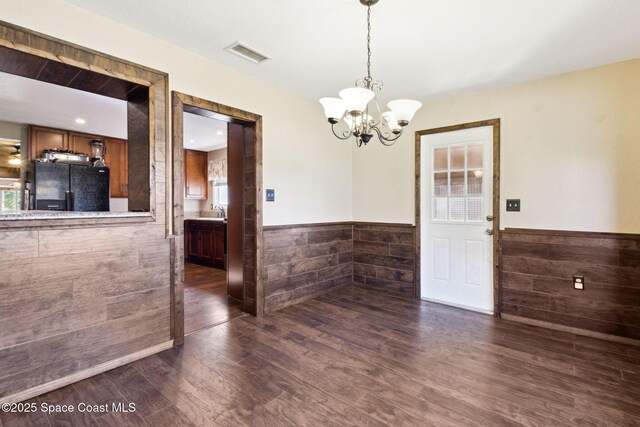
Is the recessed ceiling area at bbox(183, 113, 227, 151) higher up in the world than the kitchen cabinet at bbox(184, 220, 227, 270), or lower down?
higher up

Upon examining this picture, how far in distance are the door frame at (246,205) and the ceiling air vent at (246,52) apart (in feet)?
1.58

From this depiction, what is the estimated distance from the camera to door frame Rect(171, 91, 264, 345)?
8.30 feet

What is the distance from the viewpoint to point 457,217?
3.59m

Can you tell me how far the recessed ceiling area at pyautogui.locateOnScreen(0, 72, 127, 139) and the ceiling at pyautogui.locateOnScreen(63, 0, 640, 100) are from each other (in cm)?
180

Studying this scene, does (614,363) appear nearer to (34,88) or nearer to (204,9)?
(204,9)

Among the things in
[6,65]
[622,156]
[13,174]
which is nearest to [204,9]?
[6,65]

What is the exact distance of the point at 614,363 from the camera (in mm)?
2283

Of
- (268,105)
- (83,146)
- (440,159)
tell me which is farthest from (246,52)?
(83,146)

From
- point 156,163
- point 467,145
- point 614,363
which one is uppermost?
point 467,145

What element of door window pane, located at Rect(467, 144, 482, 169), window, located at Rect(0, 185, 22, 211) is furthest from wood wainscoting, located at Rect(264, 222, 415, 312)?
window, located at Rect(0, 185, 22, 211)

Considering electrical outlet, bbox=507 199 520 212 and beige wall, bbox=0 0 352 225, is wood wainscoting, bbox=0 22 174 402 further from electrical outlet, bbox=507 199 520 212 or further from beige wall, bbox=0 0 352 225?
electrical outlet, bbox=507 199 520 212

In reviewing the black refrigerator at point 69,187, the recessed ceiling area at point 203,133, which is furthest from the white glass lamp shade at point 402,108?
the black refrigerator at point 69,187

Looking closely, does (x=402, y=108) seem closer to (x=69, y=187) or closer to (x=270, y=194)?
(x=270, y=194)

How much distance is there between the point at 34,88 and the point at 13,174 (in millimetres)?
2279
